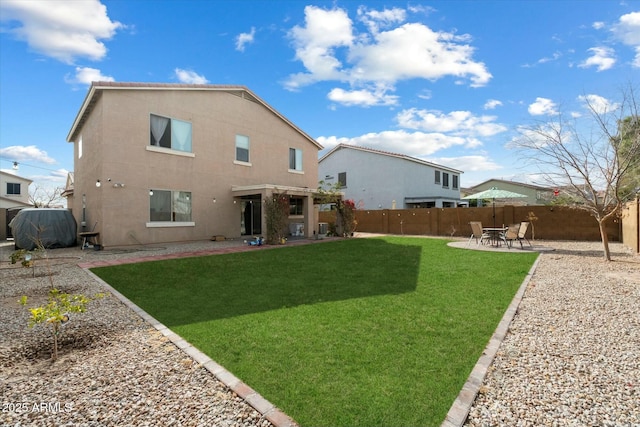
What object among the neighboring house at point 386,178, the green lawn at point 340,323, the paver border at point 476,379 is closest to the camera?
the paver border at point 476,379

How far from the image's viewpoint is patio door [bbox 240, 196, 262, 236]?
18562mm

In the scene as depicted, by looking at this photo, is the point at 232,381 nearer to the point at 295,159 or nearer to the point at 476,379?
the point at 476,379

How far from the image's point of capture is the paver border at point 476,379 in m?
2.58

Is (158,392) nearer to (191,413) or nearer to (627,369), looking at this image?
(191,413)

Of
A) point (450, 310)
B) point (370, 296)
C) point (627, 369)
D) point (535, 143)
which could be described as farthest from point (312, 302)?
point (535, 143)

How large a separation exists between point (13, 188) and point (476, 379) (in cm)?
5393

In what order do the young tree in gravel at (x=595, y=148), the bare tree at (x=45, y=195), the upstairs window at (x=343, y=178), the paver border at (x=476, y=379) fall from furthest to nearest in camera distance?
the bare tree at (x=45, y=195)
the upstairs window at (x=343, y=178)
the young tree in gravel at (x=595, y=148)
the paver border at (x=476, y=379)

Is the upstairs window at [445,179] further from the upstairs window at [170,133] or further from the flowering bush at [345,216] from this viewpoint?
the upstairs window at [170,133]

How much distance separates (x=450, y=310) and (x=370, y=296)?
58.1 inches

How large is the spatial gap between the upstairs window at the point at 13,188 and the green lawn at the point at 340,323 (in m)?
44.0

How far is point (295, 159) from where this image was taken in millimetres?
21719

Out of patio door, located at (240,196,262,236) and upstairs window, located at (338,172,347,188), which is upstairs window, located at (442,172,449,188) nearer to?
upstairs window, located at (338,172,347,188)

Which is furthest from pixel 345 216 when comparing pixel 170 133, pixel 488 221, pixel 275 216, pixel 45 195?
pixel 45 195

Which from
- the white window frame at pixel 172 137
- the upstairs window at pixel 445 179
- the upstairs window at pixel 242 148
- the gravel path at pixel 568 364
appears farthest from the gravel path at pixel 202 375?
the upstairs window at pixel 445 179
